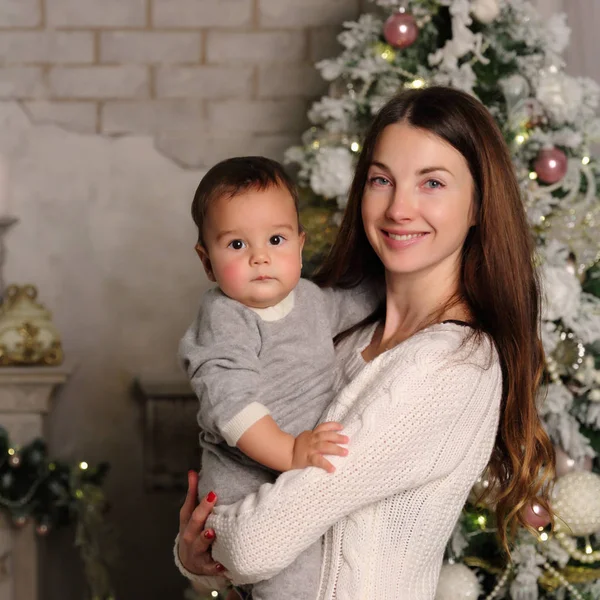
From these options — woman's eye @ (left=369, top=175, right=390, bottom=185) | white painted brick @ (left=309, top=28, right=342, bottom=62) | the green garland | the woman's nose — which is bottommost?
the green garland

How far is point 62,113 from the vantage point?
366 cm

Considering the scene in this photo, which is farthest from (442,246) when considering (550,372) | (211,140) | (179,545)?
(211,140)

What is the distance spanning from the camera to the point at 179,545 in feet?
5.66

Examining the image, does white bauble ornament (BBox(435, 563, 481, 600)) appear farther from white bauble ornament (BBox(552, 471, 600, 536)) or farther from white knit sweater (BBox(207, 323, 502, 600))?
white knit sweater (BBox(207, 323, 502, 600))

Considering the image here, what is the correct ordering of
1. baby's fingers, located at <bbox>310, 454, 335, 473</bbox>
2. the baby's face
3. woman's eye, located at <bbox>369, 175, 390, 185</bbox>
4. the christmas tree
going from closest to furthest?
baby's fingers, located at <bbox>310, 454, 335, 473</bbox>
the baby's face
woman's eye, located at <bbox>369, 175, 390, 185</bbox>
the christmas tree

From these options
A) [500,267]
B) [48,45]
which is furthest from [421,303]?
[48,45]

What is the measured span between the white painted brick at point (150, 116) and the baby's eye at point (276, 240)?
222 cm

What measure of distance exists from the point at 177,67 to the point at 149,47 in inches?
5.2

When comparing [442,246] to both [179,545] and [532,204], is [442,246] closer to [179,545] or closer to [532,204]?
[179,545]

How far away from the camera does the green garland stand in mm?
3316

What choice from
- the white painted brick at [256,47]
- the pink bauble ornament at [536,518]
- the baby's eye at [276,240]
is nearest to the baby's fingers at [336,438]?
the baby's eye at [276,240]

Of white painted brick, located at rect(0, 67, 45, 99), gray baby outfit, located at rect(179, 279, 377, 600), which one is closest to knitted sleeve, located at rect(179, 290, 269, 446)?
gray baby outfit, located at rect(179, 279, 377, 600)

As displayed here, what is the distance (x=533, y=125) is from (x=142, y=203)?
1685mm

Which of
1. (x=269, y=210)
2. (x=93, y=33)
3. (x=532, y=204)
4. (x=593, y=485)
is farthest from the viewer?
(x=93, y=33)
